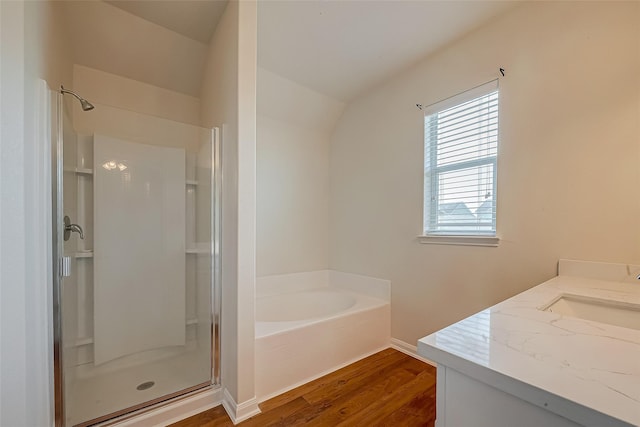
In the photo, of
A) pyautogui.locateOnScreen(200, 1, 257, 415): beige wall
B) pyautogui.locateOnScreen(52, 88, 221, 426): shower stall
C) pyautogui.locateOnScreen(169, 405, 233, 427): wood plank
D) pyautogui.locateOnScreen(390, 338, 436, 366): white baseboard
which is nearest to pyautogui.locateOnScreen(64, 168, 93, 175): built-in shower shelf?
pyautogui.locateOnScreen(52, 88, 221, 426): shower stall

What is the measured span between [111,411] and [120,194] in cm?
145

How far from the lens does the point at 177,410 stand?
5.01ft

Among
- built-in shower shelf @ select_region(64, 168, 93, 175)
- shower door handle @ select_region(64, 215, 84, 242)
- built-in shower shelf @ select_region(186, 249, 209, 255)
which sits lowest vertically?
built-in shower shelf @ select_region(186, 249, 209, 255)

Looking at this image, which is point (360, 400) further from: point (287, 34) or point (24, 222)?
point (287, 34)

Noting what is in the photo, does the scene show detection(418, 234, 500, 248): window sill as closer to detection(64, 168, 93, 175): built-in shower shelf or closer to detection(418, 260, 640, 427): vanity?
detection(418, 260, 640, 427): vanity

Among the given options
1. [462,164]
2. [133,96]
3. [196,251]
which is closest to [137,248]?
[196,251]

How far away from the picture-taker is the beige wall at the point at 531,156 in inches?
54.9

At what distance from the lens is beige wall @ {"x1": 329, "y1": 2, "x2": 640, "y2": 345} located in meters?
1.39

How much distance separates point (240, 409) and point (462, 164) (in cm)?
225

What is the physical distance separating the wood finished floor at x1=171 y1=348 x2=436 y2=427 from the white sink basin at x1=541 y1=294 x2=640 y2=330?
0.95 meters

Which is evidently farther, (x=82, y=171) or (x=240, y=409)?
(x=82, y=171)

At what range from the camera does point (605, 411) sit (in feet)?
1.39

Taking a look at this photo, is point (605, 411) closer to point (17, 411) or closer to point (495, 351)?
point (495, 351)

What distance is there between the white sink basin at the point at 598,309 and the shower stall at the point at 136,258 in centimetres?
186
